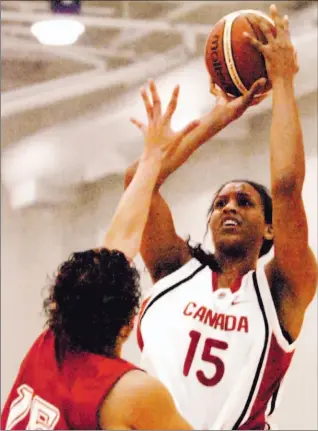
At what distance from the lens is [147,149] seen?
1.65 metres

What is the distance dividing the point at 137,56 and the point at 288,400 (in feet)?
5.39

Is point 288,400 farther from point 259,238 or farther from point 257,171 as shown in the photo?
point 259,238

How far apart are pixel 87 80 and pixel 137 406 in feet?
7.37

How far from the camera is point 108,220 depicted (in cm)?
274

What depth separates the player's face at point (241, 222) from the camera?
63.7 inches

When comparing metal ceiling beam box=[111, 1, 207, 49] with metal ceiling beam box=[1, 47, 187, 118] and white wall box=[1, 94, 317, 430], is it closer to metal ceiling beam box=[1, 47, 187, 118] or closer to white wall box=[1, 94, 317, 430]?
metal ceiling beam box=[1, 47, 187, 118]

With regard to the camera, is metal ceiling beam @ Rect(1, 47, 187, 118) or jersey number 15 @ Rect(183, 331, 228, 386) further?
metal ceiling beam @ Rect(1, 47, 187, 118)

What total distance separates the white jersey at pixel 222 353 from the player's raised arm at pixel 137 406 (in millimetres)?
398

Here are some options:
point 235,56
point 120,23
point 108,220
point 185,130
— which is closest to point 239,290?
point 185,130

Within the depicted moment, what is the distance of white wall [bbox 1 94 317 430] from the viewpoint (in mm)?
2178

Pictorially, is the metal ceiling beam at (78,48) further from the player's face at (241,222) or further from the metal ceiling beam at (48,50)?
the player's face at (241,222)

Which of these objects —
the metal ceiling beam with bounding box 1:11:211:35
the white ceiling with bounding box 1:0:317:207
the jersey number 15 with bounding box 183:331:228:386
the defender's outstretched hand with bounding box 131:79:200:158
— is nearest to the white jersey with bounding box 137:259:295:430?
the jersey number 15 with bounding box 183:331:228:386

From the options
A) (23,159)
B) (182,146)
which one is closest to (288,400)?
(182,146)

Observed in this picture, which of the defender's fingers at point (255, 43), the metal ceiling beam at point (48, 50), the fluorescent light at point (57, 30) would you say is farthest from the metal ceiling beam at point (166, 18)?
the defender's fingers at point (255, 43)
